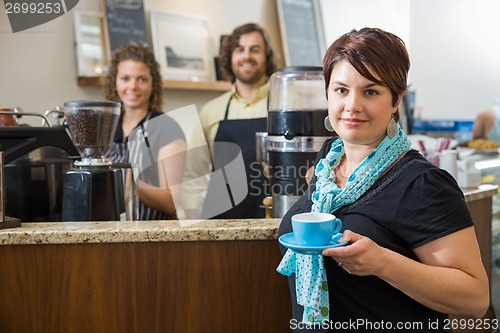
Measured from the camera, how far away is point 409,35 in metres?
6.78

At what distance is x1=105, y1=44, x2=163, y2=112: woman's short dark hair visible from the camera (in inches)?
103

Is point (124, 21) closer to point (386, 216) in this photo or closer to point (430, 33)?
point (386, 216)

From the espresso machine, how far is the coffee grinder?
1.66 ft

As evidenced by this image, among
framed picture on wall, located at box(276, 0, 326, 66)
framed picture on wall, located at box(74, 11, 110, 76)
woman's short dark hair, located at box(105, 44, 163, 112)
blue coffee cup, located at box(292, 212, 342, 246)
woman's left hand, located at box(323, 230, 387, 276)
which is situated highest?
framed picture on wall, located at box(276, 0, 326, 66)

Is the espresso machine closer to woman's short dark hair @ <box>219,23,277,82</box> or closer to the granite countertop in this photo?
the granite countertop

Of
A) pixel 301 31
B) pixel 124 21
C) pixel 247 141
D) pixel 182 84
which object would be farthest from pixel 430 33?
pixel 247 141

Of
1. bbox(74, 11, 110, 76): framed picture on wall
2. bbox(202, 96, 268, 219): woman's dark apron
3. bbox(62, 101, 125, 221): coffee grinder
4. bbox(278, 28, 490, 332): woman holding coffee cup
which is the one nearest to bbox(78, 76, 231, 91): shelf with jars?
bbox(74, 11, 110, 76): framed picture on wall

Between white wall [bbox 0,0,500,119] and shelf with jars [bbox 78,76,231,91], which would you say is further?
white wall [bbox 0,0,500,119]

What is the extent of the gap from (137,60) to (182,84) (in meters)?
1.32

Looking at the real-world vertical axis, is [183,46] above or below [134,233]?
above

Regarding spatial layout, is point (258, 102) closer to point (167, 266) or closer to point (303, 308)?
point (167, 266)

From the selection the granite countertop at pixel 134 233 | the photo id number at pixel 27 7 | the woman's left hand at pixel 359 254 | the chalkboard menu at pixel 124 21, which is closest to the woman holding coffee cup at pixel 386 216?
the woman's left hand at pixel 359 254

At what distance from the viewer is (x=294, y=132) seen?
1737 millimetres

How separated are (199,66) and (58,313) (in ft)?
9.47
